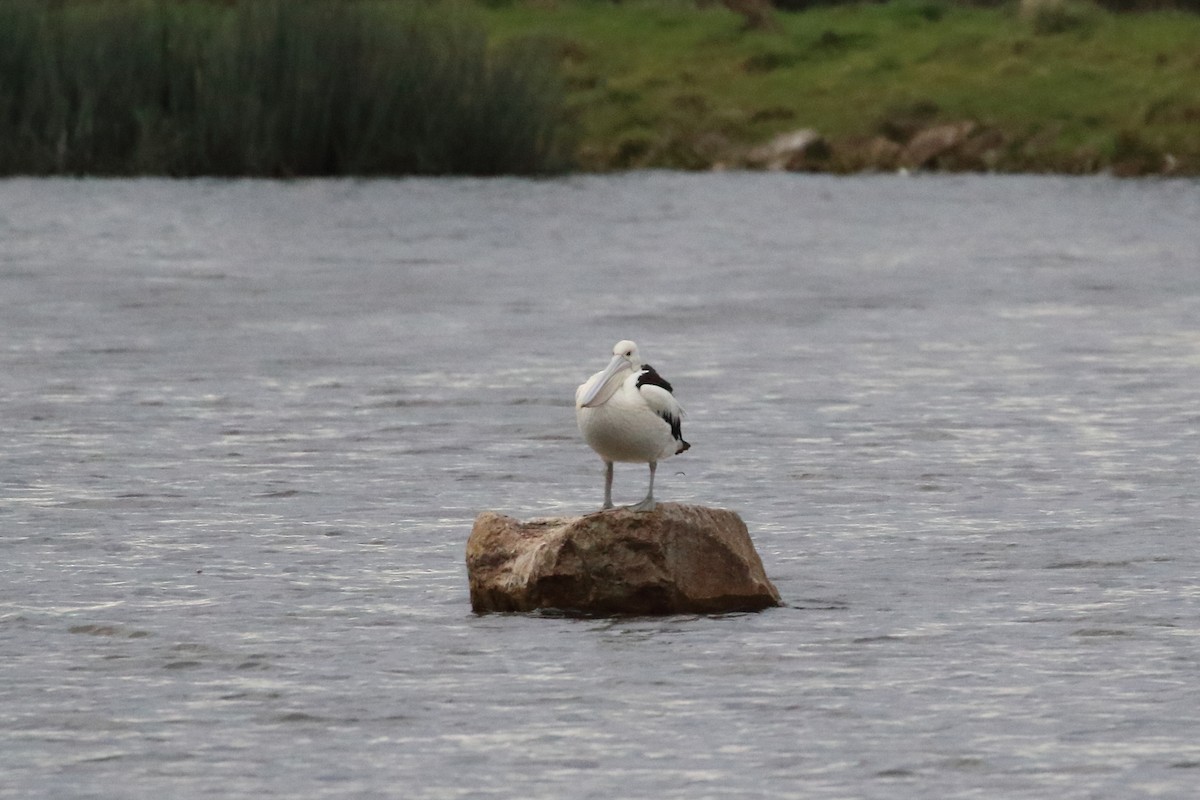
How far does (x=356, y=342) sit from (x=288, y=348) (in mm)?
897

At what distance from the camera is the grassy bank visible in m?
51.7

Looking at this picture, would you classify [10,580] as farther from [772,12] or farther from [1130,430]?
[772,12]

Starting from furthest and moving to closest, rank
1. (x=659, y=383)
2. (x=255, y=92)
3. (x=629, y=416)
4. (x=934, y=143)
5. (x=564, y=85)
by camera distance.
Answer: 1. (x=934, y=143)
2. (x=564, y=85)
3. (x=255, y=92)
4. (x=659, y=383)
5. (x=629, y=416)

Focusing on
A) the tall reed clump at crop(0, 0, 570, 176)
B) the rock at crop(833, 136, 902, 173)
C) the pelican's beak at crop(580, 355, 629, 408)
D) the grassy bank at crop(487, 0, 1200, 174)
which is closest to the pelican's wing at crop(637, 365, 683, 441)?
the pelican's beak at crop(580, 355, 629, 408)

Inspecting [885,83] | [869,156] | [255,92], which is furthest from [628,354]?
[885,83]

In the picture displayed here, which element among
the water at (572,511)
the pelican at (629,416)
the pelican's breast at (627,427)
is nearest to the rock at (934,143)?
the water at (572,511)

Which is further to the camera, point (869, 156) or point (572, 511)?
point (869, 156)

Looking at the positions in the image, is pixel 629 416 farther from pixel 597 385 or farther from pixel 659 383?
pixel 659 383

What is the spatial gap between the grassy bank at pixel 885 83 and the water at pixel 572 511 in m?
17.4

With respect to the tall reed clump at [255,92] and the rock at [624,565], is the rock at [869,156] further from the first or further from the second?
the rock at [624,565]

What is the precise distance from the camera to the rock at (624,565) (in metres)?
12.1

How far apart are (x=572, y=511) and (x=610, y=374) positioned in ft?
12.0

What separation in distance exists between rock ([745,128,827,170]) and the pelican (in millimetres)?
40079

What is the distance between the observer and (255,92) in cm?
4234
